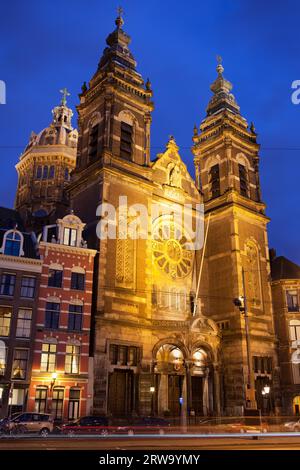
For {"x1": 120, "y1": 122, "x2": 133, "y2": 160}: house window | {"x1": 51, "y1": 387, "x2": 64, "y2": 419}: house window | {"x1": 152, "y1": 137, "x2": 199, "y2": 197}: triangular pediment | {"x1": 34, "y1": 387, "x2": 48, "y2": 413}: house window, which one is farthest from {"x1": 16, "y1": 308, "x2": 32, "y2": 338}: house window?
{"x1": 152, "y1": 137, "x2": 199, "y2": 197}: triangular pediment

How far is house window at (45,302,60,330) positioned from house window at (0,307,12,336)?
273 cm

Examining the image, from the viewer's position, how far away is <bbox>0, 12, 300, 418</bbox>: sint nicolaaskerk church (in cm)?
3603

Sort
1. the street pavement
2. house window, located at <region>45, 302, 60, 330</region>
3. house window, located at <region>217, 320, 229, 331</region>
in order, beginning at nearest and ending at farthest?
the street pavement → house window, located at <region>45, 302, 60, 330</region> → house window, located at <region>217, 320, 229, 331</region>

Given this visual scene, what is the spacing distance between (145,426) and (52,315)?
10572 millimetres

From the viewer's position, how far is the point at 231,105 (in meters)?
59.6

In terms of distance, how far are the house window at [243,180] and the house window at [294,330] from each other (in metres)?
15.7

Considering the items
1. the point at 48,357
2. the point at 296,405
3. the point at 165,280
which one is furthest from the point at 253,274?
the point at 48,357

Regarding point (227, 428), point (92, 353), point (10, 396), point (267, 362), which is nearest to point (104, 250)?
point (92, 353)

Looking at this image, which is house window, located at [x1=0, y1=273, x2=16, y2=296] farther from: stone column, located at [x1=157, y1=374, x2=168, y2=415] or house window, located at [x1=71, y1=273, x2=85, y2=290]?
stone column, located at [x1=157, y1=374, x2=168, y2=415]

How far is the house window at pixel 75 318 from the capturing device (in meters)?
34.8

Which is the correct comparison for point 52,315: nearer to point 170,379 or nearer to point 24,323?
point 24,323

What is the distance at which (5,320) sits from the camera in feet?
108
